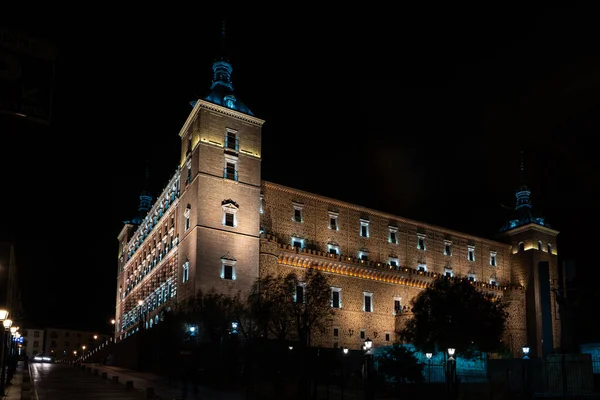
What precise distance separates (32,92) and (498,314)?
4367 centimetres

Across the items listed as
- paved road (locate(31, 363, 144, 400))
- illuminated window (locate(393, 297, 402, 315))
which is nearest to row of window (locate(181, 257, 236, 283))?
paved road (locate(31, 363, 144, 400))

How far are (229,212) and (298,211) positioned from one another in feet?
32.9

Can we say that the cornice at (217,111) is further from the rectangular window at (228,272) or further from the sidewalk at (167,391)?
the sidewalk at (167,391)

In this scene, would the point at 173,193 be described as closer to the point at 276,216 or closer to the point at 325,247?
the point at 276,216

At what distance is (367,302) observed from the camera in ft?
208

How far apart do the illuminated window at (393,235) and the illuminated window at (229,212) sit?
70.9 feet

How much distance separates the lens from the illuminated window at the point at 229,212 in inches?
2111

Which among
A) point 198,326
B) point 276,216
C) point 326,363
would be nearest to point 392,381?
point 326,363

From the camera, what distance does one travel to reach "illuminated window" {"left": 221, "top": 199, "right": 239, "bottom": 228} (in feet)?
176

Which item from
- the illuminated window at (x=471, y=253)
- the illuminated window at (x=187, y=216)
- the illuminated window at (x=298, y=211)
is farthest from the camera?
the illuminated window at (x=471, y=253)

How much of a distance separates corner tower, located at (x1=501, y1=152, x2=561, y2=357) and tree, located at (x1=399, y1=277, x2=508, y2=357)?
25.4 m

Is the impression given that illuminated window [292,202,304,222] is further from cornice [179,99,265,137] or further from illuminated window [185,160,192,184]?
illuminated window [185,160,192,184]

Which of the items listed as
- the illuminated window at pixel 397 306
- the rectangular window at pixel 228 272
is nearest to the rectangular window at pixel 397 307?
the illuminated window at pixel 397 306

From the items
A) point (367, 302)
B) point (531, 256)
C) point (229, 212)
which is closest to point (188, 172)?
point (229, 212)
